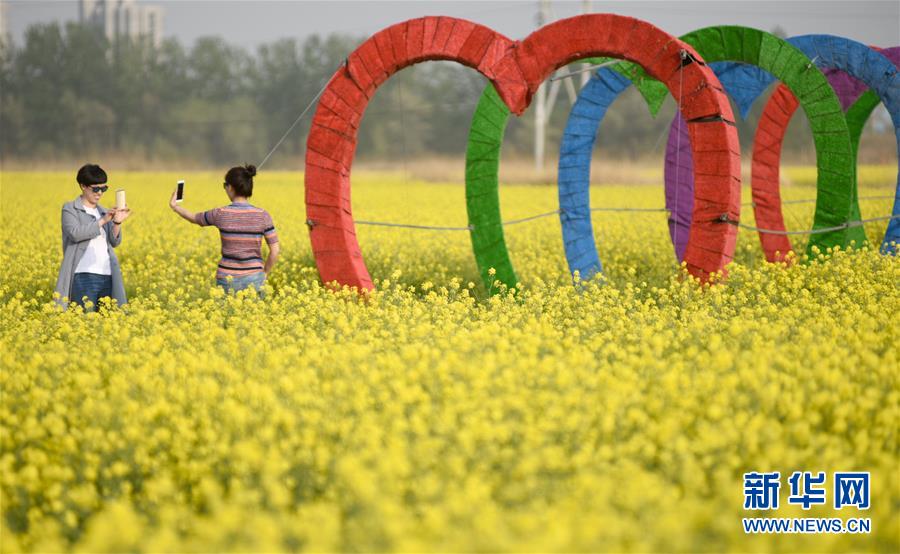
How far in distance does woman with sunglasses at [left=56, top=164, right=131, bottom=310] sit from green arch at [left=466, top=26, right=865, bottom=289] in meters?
3.00

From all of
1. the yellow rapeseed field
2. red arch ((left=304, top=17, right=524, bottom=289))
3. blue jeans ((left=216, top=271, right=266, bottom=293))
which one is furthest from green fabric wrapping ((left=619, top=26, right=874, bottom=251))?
blue jeans ((left=216, top=271, right=266, bottom=293))

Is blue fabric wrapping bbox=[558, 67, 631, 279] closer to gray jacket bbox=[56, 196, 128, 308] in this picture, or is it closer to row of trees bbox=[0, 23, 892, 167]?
gray jacket bbox=[56, 196, 128, 308]

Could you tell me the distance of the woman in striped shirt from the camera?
757 centimetres

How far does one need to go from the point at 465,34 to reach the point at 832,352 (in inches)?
173

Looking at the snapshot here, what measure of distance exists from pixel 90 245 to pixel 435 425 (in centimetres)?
441

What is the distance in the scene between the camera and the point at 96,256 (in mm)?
7688

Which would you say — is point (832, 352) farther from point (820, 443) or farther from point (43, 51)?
point (43, 51)

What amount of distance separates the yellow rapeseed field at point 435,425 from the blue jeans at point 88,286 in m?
0.31

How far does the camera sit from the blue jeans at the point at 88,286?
301 inches

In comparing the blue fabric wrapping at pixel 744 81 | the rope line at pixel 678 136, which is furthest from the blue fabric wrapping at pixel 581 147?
the blue fabric wrapping at pixel 744 81

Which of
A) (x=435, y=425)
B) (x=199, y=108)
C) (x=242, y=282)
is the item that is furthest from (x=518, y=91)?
(x=199, y=108)

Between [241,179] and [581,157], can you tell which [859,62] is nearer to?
[581,157]

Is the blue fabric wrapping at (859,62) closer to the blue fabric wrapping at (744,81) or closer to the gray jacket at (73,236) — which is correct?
the blue fabric wrapping at (744,81)

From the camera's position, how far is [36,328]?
267 inches
